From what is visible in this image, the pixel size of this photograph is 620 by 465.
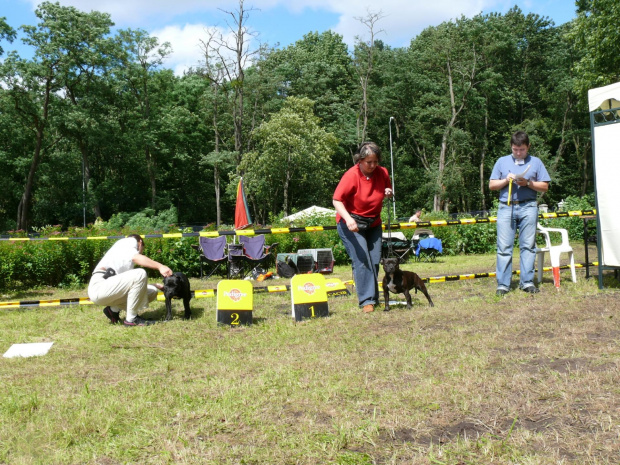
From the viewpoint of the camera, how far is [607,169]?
6.60 metres

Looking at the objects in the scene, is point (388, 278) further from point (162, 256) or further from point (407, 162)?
point (407, 162)

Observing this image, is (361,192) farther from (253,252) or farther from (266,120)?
(266,120)

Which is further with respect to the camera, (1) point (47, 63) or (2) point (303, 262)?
(1) point (47, 63)

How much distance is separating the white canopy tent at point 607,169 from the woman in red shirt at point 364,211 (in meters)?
2.53

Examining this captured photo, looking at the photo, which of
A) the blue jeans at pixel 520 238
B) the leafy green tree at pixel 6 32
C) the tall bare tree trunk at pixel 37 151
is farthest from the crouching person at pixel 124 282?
the tall bare tree trunk at pixel 37 151

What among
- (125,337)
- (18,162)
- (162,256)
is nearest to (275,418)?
(125,337)

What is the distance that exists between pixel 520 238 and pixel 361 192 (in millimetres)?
2085

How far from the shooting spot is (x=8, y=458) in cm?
276

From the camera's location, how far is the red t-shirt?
6082mm

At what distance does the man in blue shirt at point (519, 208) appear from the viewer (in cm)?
A: 665

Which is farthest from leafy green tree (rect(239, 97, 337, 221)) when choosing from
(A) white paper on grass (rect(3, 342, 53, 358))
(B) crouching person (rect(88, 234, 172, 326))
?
(A) white paper on grass (rect(3, 342, 53, 358))

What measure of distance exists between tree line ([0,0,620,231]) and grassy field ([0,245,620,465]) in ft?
109

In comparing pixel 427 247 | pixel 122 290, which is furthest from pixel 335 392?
pixel 427 247

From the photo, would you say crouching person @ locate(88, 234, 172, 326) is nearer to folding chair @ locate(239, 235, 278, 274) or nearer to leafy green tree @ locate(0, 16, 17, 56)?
folding chair @ locate(239, 235, 278, 274)
